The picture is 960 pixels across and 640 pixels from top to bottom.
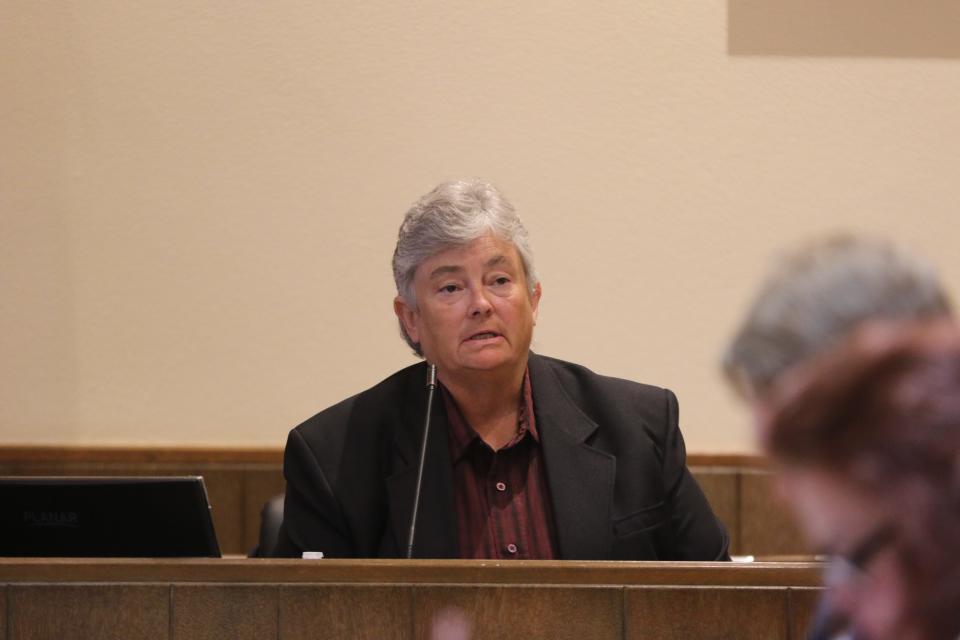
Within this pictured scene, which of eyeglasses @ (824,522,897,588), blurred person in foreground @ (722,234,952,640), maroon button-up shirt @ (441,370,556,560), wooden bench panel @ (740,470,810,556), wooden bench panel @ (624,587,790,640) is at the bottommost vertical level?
wooden bench panel @ (740,470,810,556)

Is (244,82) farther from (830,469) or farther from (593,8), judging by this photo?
(830,469)

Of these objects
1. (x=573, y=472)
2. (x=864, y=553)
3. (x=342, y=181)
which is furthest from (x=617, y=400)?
(x=864, y=553)

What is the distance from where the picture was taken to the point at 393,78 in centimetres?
371

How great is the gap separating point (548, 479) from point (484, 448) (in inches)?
5.8

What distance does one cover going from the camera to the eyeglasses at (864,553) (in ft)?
2.54

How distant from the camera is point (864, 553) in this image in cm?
78

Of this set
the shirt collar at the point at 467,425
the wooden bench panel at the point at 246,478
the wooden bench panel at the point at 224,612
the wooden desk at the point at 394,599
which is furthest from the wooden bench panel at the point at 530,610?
the wooden bench panel at the point at 246,478

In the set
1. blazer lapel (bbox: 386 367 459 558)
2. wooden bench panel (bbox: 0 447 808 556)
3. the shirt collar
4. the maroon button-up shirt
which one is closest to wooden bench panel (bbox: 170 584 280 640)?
blazer lapel (bbox: 386 367 459 558)

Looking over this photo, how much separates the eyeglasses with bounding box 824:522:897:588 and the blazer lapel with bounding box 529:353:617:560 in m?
1.65

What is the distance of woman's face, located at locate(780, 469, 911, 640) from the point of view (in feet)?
2.54

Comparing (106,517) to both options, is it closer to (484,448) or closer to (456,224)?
(484,448)

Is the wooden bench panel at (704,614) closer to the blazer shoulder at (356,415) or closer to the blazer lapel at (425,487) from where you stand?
the blazer lapel at (425,487)

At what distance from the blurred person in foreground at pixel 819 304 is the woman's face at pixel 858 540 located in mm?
55

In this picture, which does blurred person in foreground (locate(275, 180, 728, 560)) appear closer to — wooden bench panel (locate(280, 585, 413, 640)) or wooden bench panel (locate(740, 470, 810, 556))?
wooden bench panel (locate(280, 585, 413, 640))
